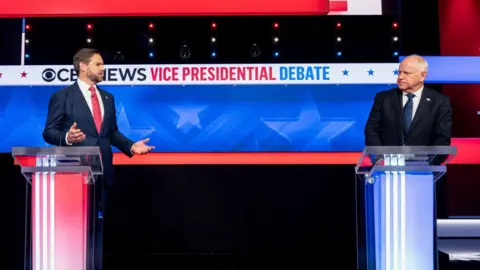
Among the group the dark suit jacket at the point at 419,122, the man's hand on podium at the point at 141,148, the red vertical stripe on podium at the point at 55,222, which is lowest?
the red vertical stripe on podium at the point at 55,222

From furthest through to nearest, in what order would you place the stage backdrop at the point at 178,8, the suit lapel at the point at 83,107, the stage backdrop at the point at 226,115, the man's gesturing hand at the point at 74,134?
the stage backdrop at the point at 226,115 < the stage backdrop at the point at 178,8 < the suit lapel at the point at 83,107 < the man's gesturing hand at the point at 74,134

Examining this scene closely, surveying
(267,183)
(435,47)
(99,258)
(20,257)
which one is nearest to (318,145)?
(267,183)

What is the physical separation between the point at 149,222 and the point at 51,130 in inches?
74.5

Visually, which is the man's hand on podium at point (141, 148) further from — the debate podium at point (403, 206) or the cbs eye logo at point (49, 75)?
the cbs eye logo at point (49, 75)

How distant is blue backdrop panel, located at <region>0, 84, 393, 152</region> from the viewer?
220 inches

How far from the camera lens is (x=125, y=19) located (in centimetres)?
551

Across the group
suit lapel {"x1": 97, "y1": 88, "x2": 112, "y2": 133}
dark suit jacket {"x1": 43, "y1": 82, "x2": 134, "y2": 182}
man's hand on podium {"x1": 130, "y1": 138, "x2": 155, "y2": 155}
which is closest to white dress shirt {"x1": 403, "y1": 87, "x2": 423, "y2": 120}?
man's hand on podium {"x1": 130, "y1": 138, "x2": 155, "y2": 155}

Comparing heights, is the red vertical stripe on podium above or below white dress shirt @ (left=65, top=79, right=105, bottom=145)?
below

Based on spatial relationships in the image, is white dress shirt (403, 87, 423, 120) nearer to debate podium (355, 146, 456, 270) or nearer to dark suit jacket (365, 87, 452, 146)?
dark suit jacket (365, 87, 452, 146)

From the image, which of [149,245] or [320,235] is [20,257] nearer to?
[149,245]

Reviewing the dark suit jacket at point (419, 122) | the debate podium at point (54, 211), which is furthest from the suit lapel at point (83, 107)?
the dark suit jacket at point (419, 122)

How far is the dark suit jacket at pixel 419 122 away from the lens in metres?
3.62

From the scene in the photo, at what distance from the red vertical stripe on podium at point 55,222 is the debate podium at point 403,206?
1.22 metres

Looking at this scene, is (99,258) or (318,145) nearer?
(99,258)
